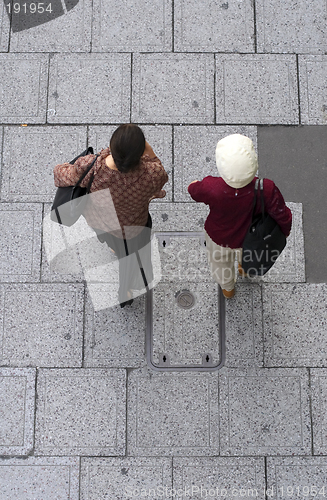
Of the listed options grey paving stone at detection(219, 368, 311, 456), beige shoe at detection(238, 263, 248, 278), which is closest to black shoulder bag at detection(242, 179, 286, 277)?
beige shoe at detection(238, 263, 248, 278)

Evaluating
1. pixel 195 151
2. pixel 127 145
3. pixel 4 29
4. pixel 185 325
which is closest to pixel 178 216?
pixel 195 151

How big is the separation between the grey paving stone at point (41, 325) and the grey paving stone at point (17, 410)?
0.31 ft

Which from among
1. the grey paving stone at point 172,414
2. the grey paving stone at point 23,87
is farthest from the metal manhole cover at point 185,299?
the grey paving stone at point 23,87

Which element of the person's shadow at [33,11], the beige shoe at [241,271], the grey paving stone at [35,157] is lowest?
the beige shoe at [241,271]

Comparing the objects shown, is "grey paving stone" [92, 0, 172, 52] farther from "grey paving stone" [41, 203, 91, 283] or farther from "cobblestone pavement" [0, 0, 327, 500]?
"grey paving stone" [41, 203, 91, 283]

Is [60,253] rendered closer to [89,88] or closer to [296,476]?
[89,88]

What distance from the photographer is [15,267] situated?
3.49m

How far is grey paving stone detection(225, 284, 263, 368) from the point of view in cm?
335

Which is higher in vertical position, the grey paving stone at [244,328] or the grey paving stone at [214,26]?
the grey paving stone at [214,26]

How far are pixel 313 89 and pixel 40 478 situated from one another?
12.1 feet

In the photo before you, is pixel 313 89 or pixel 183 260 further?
pixel 313 89

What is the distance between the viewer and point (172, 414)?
3260 millimetres

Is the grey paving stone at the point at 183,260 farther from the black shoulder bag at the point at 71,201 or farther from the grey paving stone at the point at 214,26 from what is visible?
the grey paving stone at the point at 214,26

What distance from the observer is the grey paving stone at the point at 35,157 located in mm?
3605
